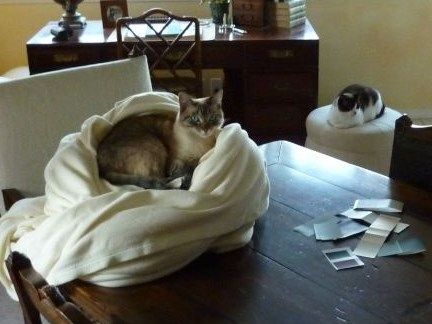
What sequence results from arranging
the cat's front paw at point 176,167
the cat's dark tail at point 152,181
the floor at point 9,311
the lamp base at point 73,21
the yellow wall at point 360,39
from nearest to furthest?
the cat's dark tail at point 152,181
the cat's front paw at point 176,167
the floor at point 9,311
the lamp base at point 73,21
the yellow wall at point 360,39

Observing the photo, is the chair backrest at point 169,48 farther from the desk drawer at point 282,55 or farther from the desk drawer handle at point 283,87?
the desk drawer handle at point 283,87

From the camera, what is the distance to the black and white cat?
2.85 metres

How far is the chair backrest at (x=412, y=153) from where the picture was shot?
5.22ft

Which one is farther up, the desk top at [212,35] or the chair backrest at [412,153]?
the desk top at [212,35]

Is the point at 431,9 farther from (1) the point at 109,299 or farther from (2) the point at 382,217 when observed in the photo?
(1) the point at 109,299

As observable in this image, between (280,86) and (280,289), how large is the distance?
201 cm

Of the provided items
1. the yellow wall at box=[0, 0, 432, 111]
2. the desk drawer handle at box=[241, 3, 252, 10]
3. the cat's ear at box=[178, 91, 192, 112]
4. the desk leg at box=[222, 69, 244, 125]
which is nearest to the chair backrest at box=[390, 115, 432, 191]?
the cat's ear at box=[178, 91, 192, 112]

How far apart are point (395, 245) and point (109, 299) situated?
2.08 feet

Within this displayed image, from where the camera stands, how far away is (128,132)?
160 centimetres

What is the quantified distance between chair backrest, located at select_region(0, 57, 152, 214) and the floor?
0.59 metres

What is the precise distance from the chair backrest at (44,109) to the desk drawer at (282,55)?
112 centimetres

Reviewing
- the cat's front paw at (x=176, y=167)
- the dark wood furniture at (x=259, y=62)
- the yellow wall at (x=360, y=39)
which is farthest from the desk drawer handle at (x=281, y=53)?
the cat's front paw at (x=176, y=167)

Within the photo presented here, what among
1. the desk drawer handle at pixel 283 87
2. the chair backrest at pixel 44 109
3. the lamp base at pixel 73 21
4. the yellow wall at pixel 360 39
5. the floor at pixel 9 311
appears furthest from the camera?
the yellow wall at pixel 360 39

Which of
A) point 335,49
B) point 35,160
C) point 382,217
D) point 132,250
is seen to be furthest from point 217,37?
point 132,250
